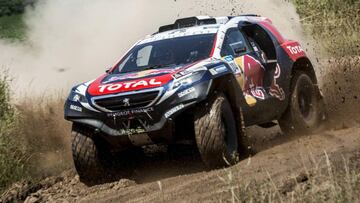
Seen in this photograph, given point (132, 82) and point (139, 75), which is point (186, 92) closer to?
point (132, 82)

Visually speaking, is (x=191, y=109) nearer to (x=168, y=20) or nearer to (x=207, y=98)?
(x=207, y=98)

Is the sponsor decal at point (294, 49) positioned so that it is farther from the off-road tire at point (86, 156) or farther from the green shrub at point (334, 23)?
the green shrub at point (334, 23)

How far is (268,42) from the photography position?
32.2 feet

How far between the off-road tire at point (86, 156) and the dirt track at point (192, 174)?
19 centimetres

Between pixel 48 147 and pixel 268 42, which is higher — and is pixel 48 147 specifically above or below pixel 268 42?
below

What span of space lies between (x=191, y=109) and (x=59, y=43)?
13.1m

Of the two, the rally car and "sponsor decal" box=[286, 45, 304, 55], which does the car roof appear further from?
"sponsor decal" box=[286, 45, 304, 55]

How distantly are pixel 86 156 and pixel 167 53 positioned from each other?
1761mm

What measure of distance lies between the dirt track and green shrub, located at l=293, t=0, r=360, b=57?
652 centimetres

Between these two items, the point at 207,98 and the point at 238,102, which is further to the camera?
the point at 238,102

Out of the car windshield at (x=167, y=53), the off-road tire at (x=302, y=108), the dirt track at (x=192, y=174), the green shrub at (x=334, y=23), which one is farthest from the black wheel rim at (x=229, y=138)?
the green shrub at (x=334, y=23)

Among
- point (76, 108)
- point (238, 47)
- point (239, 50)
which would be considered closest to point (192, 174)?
point (76, 108)

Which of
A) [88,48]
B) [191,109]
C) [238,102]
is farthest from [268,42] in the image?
[88,48]

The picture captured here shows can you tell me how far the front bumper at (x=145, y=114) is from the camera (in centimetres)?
756
